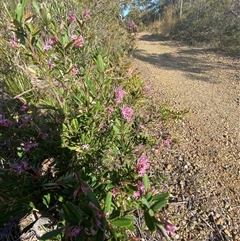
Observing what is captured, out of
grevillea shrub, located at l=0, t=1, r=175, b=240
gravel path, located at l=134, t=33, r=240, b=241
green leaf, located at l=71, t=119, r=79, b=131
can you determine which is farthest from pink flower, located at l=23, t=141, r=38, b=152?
gravel path, located at l=134, t=33, r=240, b=241

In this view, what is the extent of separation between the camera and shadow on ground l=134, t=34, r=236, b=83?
4.75 metres

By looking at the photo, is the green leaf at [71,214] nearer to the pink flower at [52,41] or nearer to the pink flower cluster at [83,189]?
the pink flower cluster at [83,189]

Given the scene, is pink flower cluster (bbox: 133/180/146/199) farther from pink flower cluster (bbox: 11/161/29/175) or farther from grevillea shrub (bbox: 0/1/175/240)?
pink flower cluster (bbox: 11/161/29/175)

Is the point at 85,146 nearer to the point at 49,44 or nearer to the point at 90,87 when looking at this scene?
the point at 90,87

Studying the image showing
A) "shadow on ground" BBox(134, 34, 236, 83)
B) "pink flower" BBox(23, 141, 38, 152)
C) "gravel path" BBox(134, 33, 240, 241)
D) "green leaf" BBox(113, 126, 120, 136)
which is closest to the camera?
"pink flower" BBox(23, 141, 38, 152)

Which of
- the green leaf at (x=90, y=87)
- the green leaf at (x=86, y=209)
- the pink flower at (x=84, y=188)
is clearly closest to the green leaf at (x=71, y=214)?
the green leaf at (x=86, y=209)

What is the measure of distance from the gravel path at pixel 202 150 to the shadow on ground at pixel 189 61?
1.7 inches

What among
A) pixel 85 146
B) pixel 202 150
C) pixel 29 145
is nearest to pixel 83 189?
pixel 85 146

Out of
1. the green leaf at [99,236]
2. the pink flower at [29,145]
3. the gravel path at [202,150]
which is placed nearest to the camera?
the green leaf at [99,236]

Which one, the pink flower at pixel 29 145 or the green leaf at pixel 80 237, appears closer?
the green leaf at pixel 80 237

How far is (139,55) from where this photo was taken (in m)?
6.67

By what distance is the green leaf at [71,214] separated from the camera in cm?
60

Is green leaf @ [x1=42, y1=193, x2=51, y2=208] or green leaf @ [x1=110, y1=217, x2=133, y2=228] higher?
green leaf @ [x1=110, y1=217, x2=133, y2=228]

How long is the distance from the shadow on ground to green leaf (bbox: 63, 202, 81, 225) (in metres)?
4.30
